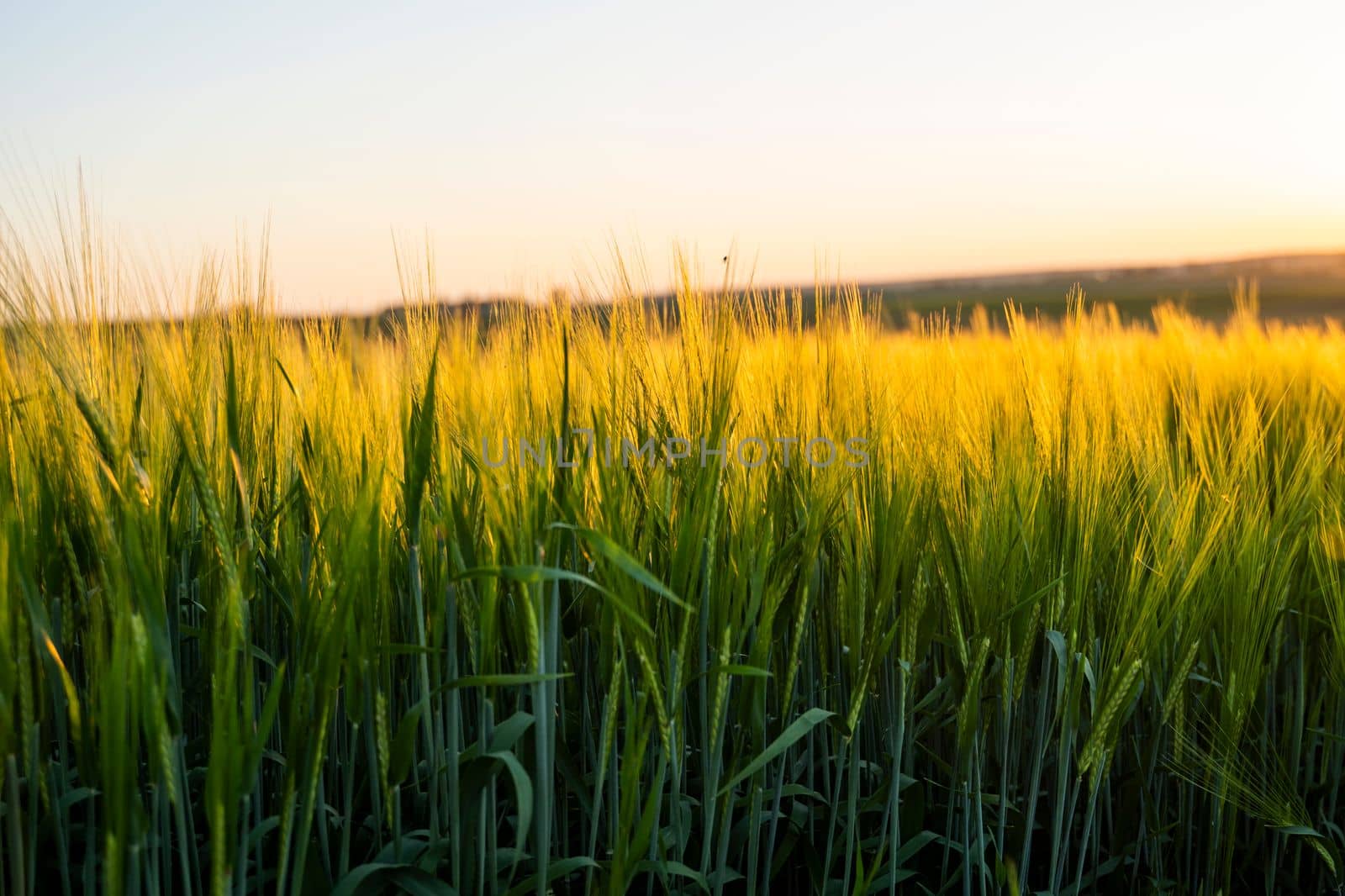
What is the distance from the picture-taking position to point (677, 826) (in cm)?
99

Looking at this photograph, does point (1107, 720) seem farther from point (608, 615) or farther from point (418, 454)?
point (418, 454)

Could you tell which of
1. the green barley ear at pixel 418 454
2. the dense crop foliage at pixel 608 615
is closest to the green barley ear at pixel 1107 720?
the dense crop foliage at pixel 608 615

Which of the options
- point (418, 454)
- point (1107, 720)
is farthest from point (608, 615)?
point (1107, 720)

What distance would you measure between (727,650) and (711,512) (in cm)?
14

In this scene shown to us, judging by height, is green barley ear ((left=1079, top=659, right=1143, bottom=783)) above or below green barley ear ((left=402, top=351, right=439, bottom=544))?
below

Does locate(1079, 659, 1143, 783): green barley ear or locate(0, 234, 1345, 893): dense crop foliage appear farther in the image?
locate(1079, 659, 1143, 783): green barley ear

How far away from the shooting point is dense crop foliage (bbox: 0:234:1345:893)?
851 mm

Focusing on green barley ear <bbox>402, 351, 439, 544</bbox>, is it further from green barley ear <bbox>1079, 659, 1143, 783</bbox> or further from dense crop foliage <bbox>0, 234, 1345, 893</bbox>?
green barley ear <bbox>1079, 659, 1143, 783</bbox>

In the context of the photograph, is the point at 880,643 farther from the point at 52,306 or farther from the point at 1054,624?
the point at 52,306

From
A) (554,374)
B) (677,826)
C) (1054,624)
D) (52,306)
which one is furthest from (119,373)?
(1054,624)

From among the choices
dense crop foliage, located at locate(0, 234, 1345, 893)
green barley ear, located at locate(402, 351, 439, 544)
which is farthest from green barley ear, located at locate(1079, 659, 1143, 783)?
green barley ear, located at locate(402, 351, 439, 544)

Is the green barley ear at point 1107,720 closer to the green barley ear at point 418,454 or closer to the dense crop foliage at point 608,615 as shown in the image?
the dense crop foliage at point 608,615

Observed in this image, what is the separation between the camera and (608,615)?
94 centimetres

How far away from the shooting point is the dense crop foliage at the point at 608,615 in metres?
0.85
